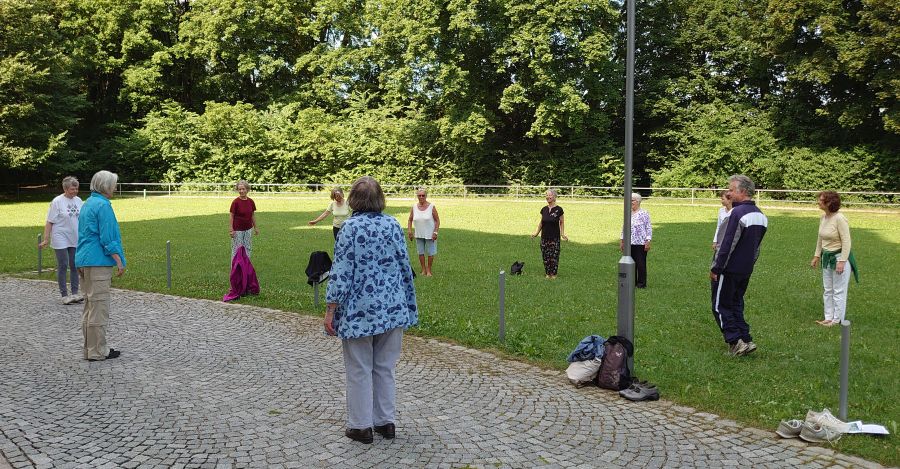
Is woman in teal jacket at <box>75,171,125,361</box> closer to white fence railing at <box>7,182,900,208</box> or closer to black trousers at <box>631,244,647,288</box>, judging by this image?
black trousers at <box>631,244,647,288</box>

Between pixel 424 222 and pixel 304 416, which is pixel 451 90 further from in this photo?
pixel 304 416

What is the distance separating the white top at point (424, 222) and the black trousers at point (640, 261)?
13.1ft

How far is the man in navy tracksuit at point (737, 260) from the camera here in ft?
23.4

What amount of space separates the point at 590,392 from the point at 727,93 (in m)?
43.7

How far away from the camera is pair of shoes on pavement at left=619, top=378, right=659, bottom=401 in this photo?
19.8 ft

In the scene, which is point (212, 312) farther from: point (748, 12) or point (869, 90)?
point (748, 12)

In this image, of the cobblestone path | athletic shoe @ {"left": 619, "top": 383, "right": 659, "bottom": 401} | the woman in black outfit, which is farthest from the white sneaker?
the woman in black outfit

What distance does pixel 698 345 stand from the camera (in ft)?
26.4

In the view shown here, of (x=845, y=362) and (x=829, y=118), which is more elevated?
(x=829, y=118)

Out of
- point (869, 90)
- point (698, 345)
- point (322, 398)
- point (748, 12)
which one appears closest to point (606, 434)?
point (322, 398)

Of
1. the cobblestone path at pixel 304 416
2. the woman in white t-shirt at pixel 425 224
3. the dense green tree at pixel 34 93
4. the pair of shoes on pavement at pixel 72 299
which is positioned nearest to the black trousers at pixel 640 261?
the woman in white t-shirt at pixel 425 224

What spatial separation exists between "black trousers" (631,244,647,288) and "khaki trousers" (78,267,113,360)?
8.60 m

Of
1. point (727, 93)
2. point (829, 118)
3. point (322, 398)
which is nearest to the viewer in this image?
point (322, 398)

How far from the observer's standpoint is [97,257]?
7223 mm
